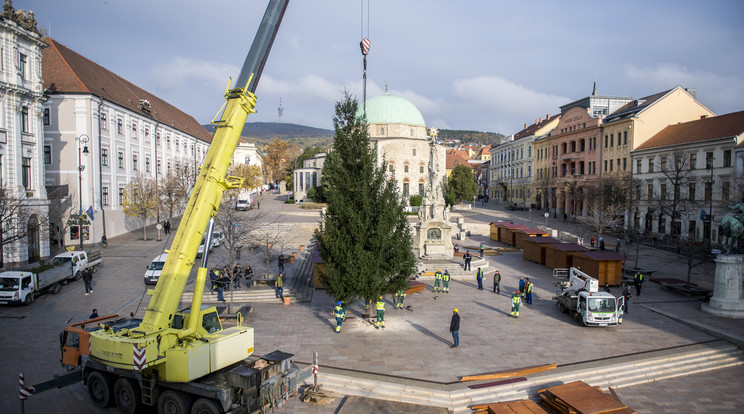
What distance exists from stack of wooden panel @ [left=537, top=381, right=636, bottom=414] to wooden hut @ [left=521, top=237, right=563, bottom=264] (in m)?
21.1

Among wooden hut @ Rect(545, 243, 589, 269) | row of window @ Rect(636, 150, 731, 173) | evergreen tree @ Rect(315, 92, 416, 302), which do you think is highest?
row of window @ Rect(636, 150, 731, 173)

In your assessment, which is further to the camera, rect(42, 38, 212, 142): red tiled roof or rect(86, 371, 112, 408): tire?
rect(42, 38, 212, 142): red tiled roof

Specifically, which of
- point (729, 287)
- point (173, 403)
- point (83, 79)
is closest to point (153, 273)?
point (173, 403)

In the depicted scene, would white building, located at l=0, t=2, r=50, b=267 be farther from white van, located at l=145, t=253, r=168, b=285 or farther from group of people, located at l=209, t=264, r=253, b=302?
group of people, located at l=209, t=264, r=253, b=302

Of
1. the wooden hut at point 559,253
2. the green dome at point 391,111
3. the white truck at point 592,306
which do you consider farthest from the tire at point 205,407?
Answer: the green dome at point 391,111

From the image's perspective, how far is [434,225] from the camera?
31.4 meters

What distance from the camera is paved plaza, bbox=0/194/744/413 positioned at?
1209cm

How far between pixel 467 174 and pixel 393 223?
61994 mm

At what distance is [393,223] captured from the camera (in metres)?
16.5

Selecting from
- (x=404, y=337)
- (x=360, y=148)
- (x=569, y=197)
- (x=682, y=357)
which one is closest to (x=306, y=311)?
(x=404, y=337)

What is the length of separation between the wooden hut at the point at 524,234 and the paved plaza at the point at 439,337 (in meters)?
12.6

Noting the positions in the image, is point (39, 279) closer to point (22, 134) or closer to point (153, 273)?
point (153, 273)

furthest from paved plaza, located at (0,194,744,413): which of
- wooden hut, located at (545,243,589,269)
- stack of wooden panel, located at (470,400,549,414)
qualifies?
wooden hut, located at (545,243,589,269)

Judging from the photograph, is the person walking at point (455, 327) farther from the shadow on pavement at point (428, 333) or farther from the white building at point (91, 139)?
the white building at point (91, 139)
